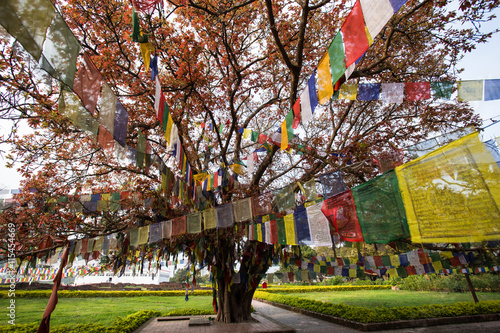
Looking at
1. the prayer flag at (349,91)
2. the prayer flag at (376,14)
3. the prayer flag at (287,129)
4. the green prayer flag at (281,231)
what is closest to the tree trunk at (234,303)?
the green prayer flag at (281,231)

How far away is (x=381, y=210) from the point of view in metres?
3.36

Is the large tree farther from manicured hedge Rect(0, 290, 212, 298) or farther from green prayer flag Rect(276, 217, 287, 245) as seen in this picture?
manicured hedge Rect(0, 290, 212, 298)

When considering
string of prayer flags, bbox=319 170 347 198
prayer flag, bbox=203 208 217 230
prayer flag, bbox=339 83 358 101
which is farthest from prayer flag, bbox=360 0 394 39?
prayer flag, bbox=203 208 217 230

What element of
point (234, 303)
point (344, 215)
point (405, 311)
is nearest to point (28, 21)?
point (344, 215)

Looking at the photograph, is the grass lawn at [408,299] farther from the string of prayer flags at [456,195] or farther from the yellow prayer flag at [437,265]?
the string of prayer flags at [456,195]

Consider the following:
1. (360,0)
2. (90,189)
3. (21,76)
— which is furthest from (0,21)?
(90,189)

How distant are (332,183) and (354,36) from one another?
244 centimetres

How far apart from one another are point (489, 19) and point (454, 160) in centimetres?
407

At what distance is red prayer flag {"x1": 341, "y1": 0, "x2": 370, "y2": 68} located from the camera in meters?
2.47

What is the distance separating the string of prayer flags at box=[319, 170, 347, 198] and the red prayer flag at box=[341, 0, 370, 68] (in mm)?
2144

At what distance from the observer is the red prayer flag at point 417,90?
4.08 meters

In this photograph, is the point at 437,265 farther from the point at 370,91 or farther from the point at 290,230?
the point at 370,91

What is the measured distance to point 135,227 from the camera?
688 cm

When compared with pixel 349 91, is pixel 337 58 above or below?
below
